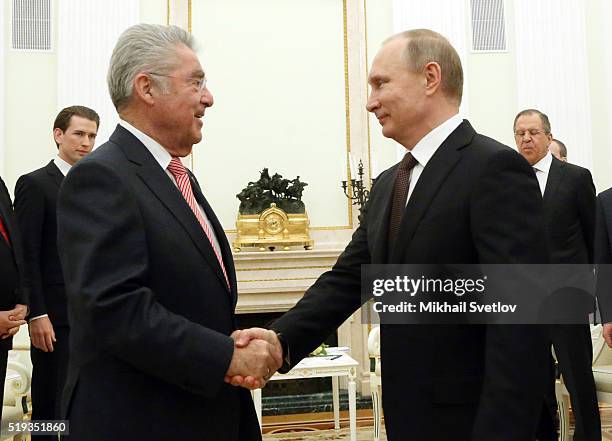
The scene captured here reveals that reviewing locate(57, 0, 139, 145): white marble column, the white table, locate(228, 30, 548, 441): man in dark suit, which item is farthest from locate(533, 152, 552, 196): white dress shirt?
locate(57, 0, 139, 145): white marble column

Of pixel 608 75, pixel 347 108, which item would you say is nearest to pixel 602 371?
pixel 347 108

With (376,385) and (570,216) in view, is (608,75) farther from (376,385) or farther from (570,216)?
(376,385)

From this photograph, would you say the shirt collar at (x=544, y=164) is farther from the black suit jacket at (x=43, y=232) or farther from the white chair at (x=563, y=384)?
the black suit jacket at (x=43, y=232)

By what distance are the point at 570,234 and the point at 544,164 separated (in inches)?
20.8

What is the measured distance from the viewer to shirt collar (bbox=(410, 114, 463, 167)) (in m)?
1.95

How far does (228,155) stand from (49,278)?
3.92 metres

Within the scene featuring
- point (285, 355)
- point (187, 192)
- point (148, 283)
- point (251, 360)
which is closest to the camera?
point (148, 283)

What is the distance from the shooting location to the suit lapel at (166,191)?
1769 mm

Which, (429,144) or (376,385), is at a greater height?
(429,144)

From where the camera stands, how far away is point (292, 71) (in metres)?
7.68

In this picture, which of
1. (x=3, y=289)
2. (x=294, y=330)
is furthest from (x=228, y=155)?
(x=294, y=330)

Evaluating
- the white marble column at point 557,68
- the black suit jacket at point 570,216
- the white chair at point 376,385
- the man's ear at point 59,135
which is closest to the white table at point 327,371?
the white chair at point 376,385

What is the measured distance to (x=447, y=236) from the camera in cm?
179

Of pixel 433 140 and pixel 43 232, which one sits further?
pixel 43 232
